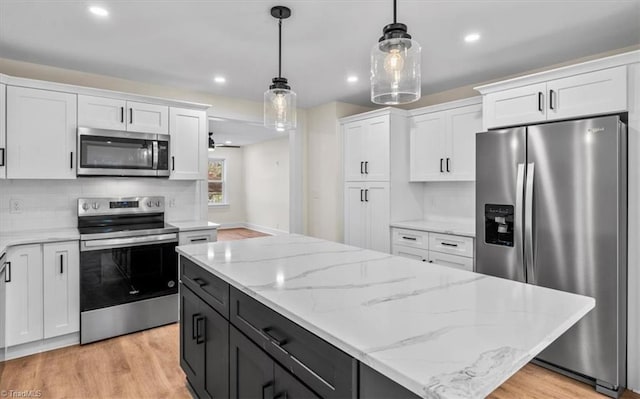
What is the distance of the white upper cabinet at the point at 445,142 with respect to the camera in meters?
3.57

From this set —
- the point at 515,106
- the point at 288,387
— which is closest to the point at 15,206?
the point at 288,387

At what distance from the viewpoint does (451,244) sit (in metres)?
3.35

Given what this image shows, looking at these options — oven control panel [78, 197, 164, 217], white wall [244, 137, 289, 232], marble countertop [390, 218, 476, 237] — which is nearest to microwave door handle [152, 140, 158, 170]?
oven control panel [78, 197, 164, 217]

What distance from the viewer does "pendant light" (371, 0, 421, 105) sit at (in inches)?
58.2

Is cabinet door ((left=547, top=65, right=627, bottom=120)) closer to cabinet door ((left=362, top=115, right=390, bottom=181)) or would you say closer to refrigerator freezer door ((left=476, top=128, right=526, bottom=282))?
refrigerator freezer door ((left=476, top=128, right=526, bottom=282))

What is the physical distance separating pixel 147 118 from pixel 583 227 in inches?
151

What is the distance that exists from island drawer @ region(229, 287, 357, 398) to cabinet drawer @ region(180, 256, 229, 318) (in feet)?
0.57

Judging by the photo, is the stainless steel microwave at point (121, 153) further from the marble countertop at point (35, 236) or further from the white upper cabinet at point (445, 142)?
Result: the white upper cabinet at point (445, 142)

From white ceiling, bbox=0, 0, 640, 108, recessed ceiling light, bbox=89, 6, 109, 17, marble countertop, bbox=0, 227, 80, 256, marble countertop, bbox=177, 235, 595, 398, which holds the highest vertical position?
white ceiling, bbox=0, 0, 640, 108

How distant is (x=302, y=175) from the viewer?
5.10 m

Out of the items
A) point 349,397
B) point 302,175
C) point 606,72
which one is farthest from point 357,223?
point 349,397

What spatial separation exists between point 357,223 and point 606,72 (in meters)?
2.78

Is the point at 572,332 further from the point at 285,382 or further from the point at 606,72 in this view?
the point at 285,382

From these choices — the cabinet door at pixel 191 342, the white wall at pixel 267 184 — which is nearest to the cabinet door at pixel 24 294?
the cabinet door at pixel 191 342
